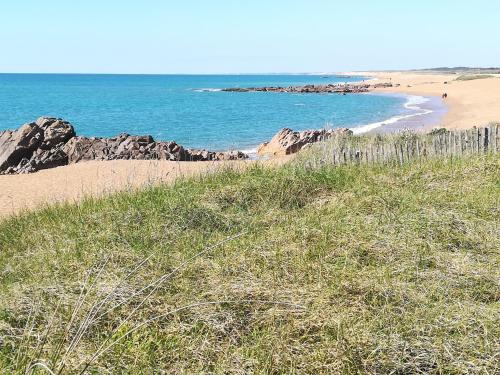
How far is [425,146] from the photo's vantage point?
948 centimetres

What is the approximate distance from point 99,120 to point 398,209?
38607mm

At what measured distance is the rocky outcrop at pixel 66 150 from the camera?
18.2 m

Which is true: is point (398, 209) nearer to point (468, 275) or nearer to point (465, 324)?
point (468, 275)

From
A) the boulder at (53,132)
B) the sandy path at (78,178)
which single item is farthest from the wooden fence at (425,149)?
the boulder at (53,132)

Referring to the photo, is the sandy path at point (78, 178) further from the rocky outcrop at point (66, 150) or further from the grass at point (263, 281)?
the grass at point (263, 281)

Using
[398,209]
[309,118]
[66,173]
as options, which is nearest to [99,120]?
[309,118]

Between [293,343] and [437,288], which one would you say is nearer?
[293,343]

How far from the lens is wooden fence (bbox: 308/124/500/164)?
9.20m

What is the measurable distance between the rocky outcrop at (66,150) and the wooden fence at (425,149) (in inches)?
323

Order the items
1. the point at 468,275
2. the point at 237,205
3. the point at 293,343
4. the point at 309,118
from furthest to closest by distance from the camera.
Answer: the point at 309,118 < the point at 237,205 < the point at 468,275 < the point at 293,343

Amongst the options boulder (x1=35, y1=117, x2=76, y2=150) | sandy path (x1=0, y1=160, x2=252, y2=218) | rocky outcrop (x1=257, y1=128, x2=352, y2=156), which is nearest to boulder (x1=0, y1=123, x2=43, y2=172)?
boulder (x1=35, y1=117, x2=76, y2=150)

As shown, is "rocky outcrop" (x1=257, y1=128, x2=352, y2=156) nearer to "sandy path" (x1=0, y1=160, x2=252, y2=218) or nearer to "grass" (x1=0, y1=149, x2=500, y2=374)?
"sandy path" (x1=0, y1=160, x2=252, y2=218)

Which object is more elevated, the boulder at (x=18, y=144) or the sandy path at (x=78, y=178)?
the boulder at (x=18, y=144)

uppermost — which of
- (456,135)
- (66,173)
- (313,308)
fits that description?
(456,135)
